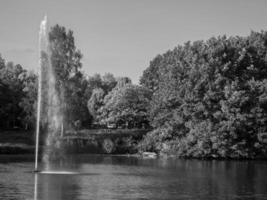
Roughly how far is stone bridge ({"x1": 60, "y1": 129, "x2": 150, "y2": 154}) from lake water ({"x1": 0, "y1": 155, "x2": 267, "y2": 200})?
3100 cm

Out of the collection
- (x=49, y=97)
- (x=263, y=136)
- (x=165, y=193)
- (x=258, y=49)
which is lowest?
(x=165, y=193)

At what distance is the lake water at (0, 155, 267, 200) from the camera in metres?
41.4

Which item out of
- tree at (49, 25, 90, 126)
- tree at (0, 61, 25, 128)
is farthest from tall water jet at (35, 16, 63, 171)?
tree at (0, 61, 25, 128)

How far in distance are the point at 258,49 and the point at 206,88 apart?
48.9 ft

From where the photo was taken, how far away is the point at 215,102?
9075 cm

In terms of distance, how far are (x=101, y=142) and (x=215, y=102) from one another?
22367 mm

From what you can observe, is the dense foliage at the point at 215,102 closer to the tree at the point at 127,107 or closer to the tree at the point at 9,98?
the tree at the point at 127,107

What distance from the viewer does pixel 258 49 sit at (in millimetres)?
98250

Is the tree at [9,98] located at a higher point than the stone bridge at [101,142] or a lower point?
higher

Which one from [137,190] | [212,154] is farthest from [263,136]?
[137,190]

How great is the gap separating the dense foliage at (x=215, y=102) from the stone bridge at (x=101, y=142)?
4704mm

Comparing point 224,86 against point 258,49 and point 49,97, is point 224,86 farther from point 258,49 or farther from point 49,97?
point 49,97

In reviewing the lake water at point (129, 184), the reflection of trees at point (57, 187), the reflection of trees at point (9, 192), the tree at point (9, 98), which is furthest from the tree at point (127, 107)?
the reflection of trees at point (9, 192)

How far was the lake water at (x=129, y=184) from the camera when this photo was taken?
136ft
